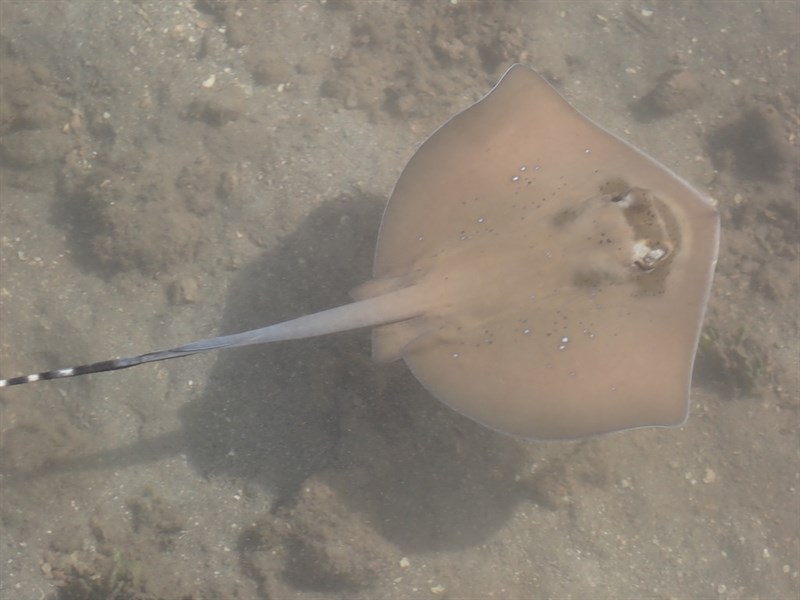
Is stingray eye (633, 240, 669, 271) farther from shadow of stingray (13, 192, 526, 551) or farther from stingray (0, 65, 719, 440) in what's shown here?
shadow of stingray (13, 192, 526, 551)

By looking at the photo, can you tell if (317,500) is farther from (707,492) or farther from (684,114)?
(684,114)

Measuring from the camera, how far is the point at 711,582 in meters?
6.13

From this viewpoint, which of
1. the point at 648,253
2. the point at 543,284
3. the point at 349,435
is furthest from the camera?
the point at 349,435

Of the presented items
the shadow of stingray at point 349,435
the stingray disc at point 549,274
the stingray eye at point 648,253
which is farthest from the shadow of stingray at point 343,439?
the stingray eye at point 648,253

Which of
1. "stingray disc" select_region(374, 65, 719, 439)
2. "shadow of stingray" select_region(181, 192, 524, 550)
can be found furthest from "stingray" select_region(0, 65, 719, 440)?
"shadow of stingray" select_region(181, 192, 524, 550)

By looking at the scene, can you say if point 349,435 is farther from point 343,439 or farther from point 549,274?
point 549,274

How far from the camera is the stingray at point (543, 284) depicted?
4434 mm

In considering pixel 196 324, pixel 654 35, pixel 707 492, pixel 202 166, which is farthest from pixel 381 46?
pixel 707 492

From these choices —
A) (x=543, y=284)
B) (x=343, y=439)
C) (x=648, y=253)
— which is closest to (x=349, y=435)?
(x=343, y=439)

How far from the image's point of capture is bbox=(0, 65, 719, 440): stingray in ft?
14.5

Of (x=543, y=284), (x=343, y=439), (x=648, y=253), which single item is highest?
(x=648, y=253)

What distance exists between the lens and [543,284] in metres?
4.57

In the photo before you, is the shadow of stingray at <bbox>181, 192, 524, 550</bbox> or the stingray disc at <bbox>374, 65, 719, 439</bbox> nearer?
the stingray disc at <bbox>374, 65, 719, 439</bbox>

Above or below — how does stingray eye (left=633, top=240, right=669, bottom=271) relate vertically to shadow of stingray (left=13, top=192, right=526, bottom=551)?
above
